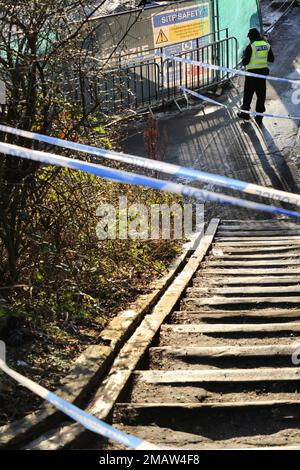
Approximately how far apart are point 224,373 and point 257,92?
10.2 m

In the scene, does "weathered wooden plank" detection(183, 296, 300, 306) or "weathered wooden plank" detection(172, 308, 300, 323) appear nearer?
"weathered wooden plank" detection(172, 308, 300, 323)

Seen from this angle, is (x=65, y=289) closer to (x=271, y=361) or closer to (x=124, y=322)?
(x=124, y=322)

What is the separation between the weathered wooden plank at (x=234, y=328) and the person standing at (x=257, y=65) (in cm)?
888

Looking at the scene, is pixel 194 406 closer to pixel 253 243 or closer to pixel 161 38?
pixel 253 243

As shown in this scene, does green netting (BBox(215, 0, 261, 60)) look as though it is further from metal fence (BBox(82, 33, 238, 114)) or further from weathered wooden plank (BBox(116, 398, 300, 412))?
weathered wooden plank (BBox(116, 398, 300, 412))

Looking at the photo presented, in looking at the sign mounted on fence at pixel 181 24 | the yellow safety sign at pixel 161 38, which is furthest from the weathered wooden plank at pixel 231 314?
the yellow safety sign at pixel 161 38

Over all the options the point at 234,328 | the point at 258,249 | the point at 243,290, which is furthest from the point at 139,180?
the point at 258,249

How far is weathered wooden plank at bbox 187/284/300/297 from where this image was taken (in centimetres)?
791

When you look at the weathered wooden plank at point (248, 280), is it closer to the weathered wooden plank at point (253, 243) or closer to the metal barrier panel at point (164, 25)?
the weathered wooden plank at point (253, 243)

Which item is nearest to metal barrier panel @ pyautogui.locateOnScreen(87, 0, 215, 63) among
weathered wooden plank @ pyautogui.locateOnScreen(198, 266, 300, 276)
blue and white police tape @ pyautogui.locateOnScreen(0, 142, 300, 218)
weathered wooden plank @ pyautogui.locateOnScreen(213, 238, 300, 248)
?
weathered wooden plank @ pyautogui.locateOnScreen(213, 238, 300, 248)

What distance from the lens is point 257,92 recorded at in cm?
1502

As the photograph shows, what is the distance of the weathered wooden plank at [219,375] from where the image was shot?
17.8 ft

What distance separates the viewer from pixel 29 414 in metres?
4.88

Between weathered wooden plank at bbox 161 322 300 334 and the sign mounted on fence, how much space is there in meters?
9.58
